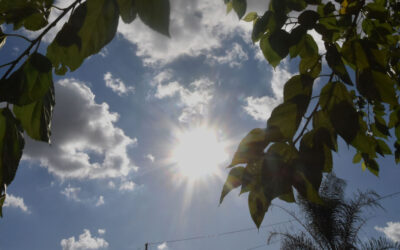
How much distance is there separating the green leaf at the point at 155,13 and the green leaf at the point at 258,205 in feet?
1.15

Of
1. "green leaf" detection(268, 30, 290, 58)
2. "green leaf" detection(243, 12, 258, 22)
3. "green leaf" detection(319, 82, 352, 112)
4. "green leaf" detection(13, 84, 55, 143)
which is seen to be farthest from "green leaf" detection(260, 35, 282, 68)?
"green leaf" detection(13, 84, 55, 143)

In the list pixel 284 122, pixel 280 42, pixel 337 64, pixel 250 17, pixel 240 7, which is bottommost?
pixel 284 122

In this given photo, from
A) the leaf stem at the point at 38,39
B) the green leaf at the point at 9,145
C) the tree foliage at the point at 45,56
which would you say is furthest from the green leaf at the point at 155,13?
the green leaf at the point at 9,145

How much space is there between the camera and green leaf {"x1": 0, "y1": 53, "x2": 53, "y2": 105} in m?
0.40

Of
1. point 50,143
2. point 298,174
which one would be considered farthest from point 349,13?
point 50,143

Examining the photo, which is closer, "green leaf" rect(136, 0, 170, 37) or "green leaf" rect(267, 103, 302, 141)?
"green leaf" rect(136, 0, 170, 37)

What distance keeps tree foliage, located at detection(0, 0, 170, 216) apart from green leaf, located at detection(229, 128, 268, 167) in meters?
0.30

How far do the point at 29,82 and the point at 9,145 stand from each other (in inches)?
3.7

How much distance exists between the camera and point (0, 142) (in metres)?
0.41

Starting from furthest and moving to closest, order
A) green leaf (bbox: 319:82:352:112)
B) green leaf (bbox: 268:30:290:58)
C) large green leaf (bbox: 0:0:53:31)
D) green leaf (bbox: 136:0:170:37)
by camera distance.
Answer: green leaf (bbox: 268:30:290:58) → green leaf (bbox: 319:82:352:112) → large green leaf (bbox: 0:0:53:31) → green leaf (bbox: 136:0:170:37)

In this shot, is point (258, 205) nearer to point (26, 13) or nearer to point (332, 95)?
point (332, 95)

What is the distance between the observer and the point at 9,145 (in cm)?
41

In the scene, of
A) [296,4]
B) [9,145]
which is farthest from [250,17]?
[9,145]

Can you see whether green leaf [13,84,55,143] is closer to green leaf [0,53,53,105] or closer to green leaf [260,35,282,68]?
green leaf [0,53,53,105]
